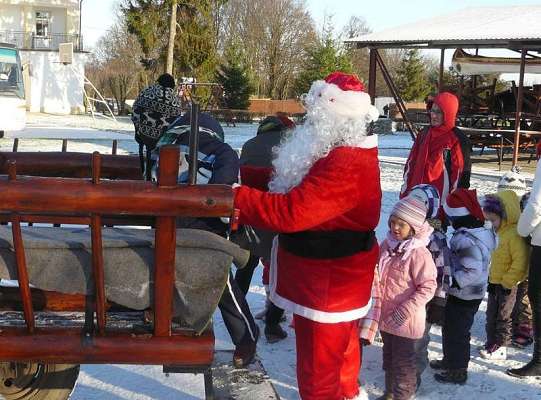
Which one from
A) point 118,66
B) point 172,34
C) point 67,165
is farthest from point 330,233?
point 118,66

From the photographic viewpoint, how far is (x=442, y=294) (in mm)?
3449

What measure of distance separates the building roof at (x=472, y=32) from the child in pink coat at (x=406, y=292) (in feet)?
33.3

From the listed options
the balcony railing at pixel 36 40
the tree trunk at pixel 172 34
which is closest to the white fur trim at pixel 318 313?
the tree trunk at pixel 172 34

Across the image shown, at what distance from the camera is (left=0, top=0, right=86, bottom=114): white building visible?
40500mm

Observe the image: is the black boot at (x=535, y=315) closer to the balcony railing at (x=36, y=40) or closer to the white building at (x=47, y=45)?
the white building at (x=47, y=45)

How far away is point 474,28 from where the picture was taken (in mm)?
14430

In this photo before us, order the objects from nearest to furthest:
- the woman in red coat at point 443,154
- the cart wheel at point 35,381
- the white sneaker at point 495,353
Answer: the cart wheel at point 35,381 < the white sneaker at point 495,353 < the woman in red coat at point 443,154

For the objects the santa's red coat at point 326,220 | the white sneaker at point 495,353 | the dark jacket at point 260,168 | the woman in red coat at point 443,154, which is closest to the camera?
the santa's red coat at point 326,220

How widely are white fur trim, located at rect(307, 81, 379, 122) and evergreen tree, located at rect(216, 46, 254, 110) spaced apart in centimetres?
3393

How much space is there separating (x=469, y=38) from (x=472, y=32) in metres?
0.67

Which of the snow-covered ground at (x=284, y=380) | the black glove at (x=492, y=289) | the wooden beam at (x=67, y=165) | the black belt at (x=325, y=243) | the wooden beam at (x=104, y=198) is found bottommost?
the snow-covered ground at (x=284, y=380)

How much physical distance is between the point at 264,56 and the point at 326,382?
152 ft

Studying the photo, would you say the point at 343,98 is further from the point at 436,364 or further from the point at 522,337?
the point at 522,337

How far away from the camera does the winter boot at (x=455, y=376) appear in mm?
3623
